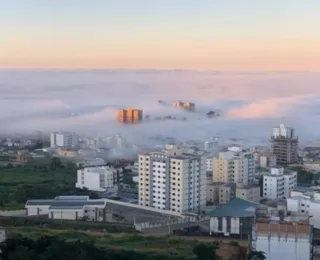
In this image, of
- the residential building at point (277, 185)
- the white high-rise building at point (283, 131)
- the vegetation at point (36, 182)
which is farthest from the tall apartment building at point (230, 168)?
the white high-rise building at point (283, 131)

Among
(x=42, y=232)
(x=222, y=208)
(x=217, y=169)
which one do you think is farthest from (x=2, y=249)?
(x=217, y=169)

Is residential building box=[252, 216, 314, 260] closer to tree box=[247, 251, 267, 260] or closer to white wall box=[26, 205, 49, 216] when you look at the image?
tree box=[247, 251, 267, 260]

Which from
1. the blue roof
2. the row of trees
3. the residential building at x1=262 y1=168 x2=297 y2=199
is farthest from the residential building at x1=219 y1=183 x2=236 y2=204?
the row of trees

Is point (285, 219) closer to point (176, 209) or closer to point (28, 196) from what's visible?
point (176, 209)

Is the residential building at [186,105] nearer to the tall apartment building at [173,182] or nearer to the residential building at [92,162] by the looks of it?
the residential building at [92,162]

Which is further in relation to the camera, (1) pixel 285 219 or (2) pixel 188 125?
(2) pixel 188 125

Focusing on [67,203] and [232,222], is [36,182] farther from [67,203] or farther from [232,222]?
[232,222]
